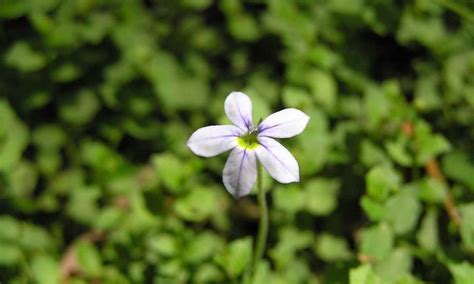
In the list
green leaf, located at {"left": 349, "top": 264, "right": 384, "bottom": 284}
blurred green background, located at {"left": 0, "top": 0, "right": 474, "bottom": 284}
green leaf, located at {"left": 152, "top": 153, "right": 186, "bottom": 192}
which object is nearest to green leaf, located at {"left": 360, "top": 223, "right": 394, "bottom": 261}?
blurred green background, located at {"left": 0, "top": 0, "right": 474, "bottom": 284}

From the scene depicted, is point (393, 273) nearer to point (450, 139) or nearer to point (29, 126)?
point (450, 139)

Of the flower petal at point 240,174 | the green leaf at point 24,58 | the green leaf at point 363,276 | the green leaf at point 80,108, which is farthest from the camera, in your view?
the green leaf at point 80,108

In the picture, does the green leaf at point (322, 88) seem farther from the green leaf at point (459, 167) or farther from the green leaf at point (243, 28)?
the green leaf at point (459, 167)

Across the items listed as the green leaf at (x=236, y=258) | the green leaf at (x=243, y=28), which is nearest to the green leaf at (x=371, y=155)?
the green leaf at (x=236, y=258)

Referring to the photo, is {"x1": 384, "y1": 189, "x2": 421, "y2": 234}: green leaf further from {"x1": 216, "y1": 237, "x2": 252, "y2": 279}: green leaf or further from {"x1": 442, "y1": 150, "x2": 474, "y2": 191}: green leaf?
{"x1": 216, "y1": 237, "x2": 252, "y2": 279}: green leaf

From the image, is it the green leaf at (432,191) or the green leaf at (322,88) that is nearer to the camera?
the green leaf at (432,191)

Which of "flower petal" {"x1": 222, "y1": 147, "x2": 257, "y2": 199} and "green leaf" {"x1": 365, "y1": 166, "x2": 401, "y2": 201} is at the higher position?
"green leaf" {"x1": 365, "y1": 166, "x2": 401, "y2": 201}
